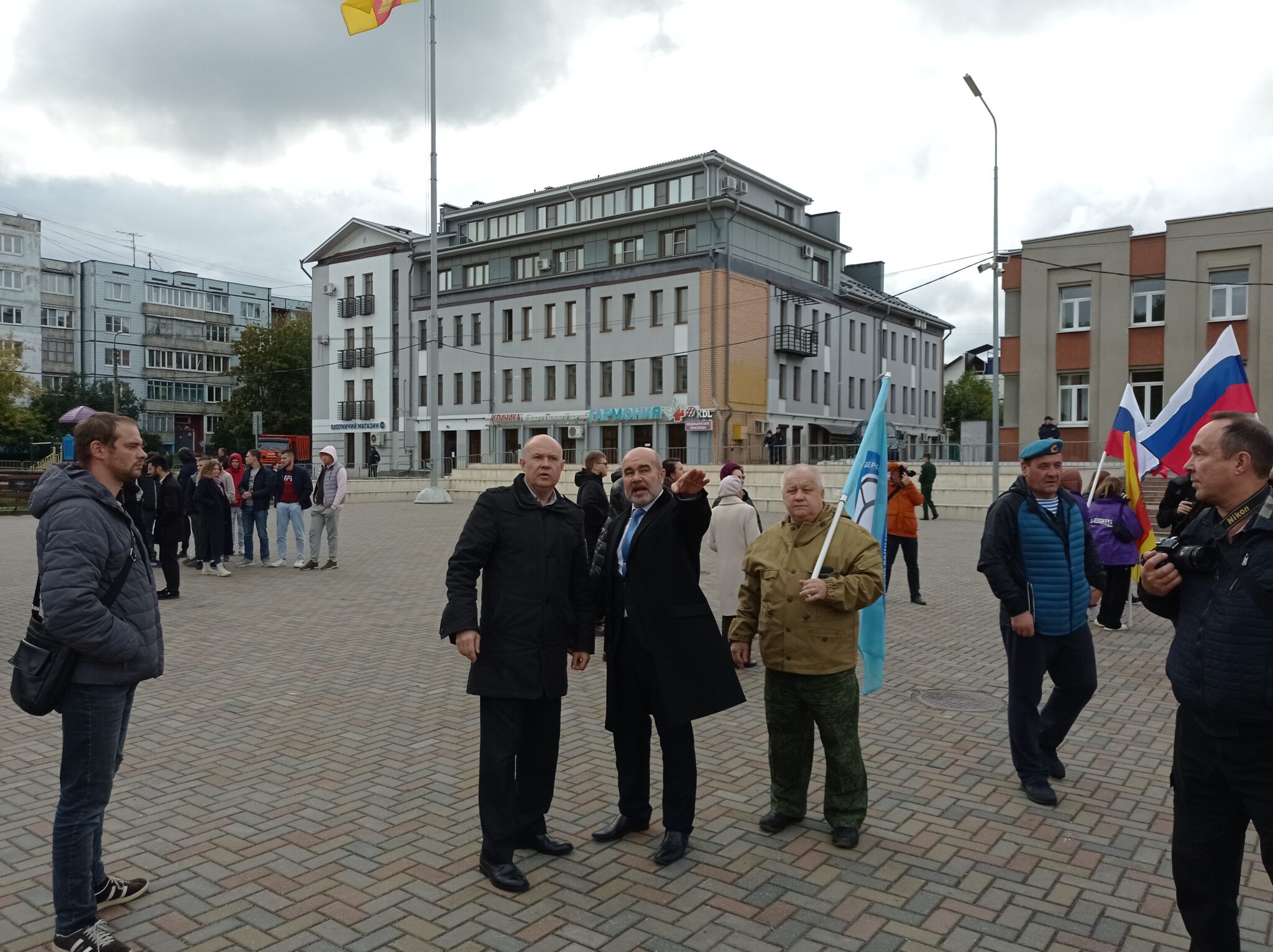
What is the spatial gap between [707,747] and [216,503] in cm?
1118

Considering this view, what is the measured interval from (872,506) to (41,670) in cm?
424

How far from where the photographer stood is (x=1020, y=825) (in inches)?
194

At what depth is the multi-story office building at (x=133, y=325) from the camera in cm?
7638

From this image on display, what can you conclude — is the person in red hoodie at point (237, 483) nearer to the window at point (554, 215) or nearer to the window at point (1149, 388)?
the window at point (1149, 388)

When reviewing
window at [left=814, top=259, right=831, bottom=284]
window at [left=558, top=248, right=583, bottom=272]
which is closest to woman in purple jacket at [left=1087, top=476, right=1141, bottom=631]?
window at [left=558, top=248, right=583, bottom=272]

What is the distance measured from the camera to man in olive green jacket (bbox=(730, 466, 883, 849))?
181 inches

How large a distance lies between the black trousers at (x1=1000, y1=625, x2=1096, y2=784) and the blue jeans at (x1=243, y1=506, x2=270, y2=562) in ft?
43.3

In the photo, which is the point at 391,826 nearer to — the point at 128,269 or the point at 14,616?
the point at 14,616

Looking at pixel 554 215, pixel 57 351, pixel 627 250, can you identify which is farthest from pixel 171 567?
pixel 57 351

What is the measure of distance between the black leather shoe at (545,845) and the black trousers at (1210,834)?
8.28ft

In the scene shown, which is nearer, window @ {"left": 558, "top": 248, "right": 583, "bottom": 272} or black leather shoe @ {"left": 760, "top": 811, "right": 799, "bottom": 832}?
black leather shoe @ {"left": 760, "top": 811, "right": 799, "bottom": 832}

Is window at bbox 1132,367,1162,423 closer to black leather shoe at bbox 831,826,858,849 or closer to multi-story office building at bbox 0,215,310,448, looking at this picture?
black leather shoe at bbox 831,826,858,849

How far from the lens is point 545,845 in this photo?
4.53 m

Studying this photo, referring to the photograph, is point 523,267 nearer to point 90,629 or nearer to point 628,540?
point 628,540
